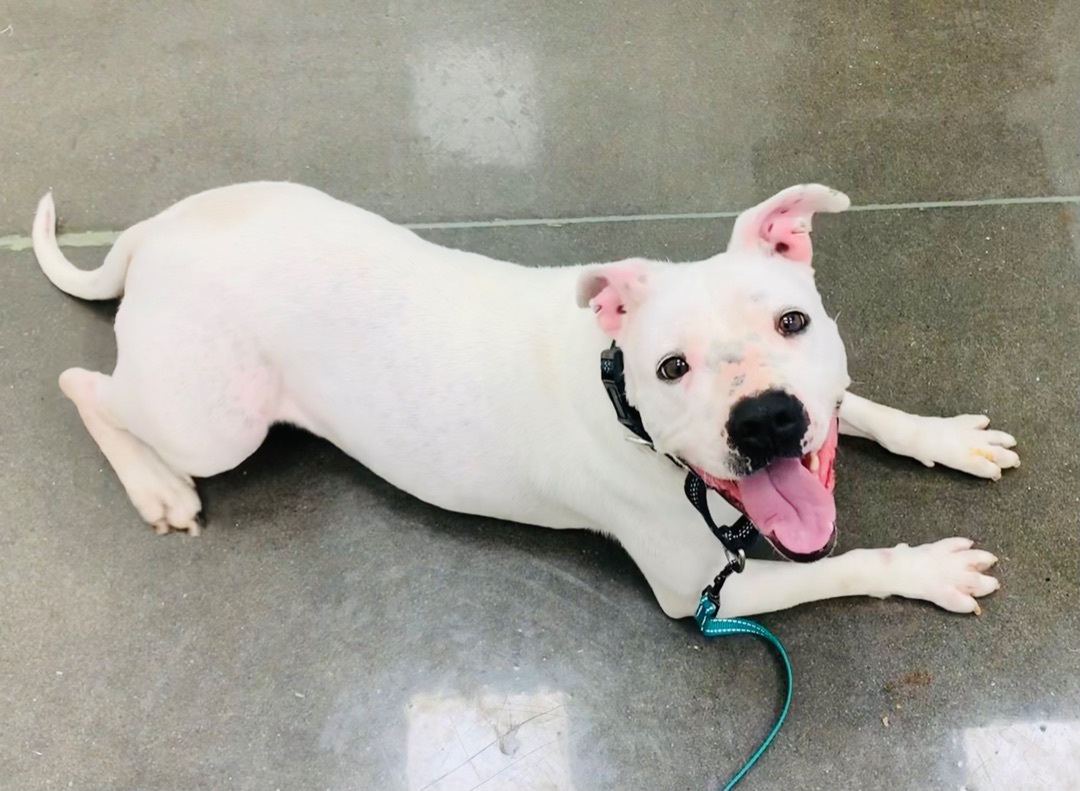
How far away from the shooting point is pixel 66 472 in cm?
286

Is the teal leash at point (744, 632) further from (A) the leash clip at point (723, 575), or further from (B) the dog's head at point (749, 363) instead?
(B) the dog's head at point (749, 363)

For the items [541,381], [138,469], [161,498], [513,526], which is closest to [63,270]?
[138,469]

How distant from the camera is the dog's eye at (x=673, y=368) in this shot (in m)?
1.73

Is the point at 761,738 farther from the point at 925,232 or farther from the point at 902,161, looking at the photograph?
the point at 902,161

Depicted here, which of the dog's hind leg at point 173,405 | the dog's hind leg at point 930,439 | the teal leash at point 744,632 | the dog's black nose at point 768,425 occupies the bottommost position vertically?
the teal leash at point 744,632

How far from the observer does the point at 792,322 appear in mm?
1749

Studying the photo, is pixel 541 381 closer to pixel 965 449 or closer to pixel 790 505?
pixel 790 505

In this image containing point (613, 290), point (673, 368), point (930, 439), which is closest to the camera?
point (673, 368)

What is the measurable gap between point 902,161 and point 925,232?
31 centimetres

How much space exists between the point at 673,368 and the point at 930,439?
129cm

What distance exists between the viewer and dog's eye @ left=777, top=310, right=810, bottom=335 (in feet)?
5.73

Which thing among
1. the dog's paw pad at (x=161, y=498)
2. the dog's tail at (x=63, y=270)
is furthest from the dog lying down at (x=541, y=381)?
the dog's tail at (x=63, y=270)

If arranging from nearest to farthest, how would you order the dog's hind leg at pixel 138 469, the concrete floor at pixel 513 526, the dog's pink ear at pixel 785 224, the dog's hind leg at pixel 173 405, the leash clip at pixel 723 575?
1. the dog's pink ear at pixel 785 224
2. the leash clip at pixel 723 575
3. the dog's hind leg at pixel 173 405
4. the concrete floor at pixel 513 526
5. the dog's hind leg at pixel 138 469

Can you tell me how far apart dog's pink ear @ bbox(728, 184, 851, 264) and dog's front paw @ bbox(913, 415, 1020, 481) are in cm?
101
